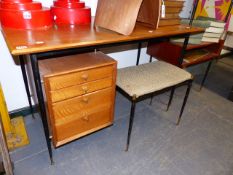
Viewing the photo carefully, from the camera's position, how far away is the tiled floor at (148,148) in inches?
47.5

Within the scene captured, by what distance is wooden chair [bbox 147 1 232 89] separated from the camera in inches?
64.5

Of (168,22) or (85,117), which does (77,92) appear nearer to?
(85,117)

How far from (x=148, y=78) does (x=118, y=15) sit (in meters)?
0.45

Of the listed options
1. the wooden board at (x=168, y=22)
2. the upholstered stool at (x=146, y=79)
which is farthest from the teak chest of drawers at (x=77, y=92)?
the wooden board at (x=168, y=22)

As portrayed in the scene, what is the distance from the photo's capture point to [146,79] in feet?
4.12

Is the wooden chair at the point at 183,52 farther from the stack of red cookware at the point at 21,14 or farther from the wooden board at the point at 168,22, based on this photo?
the stack of red cookware at the point at 21,14

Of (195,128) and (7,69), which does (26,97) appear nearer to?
(7,69)

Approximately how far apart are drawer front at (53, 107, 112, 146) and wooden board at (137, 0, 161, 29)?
67 cm

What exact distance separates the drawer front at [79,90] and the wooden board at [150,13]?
1.67 ft

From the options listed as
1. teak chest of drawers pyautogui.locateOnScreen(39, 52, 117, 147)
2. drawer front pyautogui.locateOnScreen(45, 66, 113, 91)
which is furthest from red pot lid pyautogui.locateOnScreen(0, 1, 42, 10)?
drawer front pyautogui.locateOnScreen(45, 66, 113, 91)

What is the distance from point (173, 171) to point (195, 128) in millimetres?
523

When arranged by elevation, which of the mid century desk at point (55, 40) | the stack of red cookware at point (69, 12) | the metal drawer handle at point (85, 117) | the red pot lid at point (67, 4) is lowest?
the metal drawer handle at point (85, 117)

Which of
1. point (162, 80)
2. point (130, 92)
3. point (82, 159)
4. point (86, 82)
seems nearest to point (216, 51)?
point (162, 80)

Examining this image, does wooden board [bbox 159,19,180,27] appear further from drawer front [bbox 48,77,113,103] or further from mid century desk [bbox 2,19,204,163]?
drawer front [bbox 48,77,113,103]
